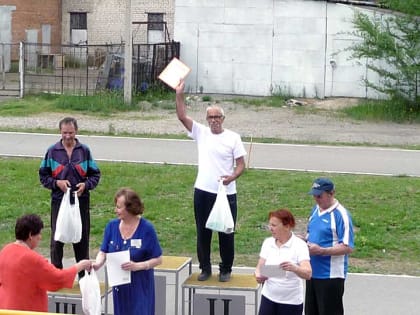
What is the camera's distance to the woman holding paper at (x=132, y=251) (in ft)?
24.6

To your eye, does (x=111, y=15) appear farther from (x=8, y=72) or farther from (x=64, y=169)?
A: (x=64, y=169)

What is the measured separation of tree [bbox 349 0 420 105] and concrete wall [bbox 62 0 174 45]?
14774mm

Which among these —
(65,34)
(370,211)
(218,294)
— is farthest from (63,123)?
(65,34)

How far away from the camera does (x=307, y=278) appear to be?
757 centimetres

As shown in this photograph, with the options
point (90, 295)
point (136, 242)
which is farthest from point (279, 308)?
point (90, 295)

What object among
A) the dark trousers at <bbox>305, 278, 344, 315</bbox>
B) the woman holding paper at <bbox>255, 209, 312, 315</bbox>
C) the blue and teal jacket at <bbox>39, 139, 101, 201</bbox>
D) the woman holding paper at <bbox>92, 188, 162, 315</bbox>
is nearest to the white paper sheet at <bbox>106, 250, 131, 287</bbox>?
the woman holding paper at <bbox>92, 188, 162, 315</bbox>

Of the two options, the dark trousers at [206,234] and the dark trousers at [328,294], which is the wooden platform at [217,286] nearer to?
the dark trousers at [206,234]

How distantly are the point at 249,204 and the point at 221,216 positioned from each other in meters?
5.94

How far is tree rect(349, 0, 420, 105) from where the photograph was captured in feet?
95.3

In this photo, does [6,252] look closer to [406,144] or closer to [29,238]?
[29,238]

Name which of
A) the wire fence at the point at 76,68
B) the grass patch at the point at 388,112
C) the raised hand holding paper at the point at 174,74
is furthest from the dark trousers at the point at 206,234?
the wire fence at the point at 76,68

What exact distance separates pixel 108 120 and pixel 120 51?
32.6ft

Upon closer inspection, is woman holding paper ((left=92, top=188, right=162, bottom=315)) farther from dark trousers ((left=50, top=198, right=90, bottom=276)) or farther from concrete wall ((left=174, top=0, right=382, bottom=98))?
concrete wall ((left=174, top=0, right=382, bottom=98))

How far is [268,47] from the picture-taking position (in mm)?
34188
